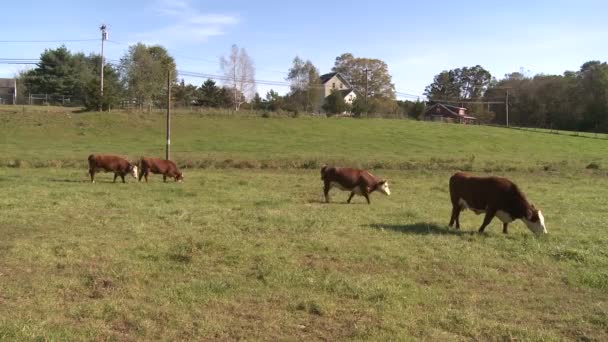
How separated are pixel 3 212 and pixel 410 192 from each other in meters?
14.2

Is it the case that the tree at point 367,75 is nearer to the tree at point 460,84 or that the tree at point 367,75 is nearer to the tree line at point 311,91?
the tree line at point 311,91

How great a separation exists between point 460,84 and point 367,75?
166ft

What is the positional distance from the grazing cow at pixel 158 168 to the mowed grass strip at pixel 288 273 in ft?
25.3

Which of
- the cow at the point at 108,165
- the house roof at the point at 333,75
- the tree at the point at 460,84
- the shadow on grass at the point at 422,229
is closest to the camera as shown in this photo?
the shadow on grass at the point at 422,229

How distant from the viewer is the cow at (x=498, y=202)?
12406 millimetres

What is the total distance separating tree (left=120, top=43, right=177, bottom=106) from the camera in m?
81.6

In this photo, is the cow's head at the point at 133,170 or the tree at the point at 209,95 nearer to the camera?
the cow's head at the point at 133,170

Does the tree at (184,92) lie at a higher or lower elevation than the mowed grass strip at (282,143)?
higher

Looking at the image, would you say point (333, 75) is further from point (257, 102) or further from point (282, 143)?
point (282, 143)

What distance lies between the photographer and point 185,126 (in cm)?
5650

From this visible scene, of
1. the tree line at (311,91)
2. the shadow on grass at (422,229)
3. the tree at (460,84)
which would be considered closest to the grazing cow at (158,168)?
the shadow on grass at (422,229)

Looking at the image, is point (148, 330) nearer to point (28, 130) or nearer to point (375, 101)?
point (28, 130)

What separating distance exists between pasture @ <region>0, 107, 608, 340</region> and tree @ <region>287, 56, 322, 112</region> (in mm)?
77066

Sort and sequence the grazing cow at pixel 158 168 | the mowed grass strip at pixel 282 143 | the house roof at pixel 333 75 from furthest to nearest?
1. the house roof at pixel 333 75
2. the mowed grass strip at pixel 282 143
3. the grazing cow at pixel 158 168
